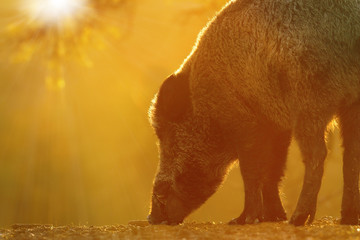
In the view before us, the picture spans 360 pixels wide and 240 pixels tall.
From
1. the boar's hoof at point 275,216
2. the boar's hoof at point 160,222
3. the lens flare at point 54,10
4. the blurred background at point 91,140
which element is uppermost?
the blurred background at point 91,140

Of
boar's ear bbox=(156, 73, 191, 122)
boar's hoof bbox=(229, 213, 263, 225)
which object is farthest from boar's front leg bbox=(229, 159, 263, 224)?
boar's ear bbox=(156, 73, 191, 122)

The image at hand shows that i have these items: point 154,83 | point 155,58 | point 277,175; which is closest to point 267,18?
point 277,175

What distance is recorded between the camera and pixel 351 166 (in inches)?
280

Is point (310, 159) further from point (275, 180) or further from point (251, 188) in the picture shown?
point (275, 180)

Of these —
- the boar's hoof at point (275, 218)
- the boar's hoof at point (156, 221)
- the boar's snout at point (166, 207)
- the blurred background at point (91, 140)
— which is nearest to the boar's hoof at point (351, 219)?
the boar's hoof at point (275, 218)

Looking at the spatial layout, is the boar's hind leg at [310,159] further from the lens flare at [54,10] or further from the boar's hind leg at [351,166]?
the lens flare at [54,10]

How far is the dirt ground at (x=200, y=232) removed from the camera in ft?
20.0

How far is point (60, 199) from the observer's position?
96.4ft

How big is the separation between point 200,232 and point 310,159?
4.28 feet

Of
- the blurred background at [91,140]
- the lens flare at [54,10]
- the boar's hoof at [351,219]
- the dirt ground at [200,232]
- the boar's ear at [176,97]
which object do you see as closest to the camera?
the dirt ground at [200,232]

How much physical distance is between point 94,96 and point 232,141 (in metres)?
26.5

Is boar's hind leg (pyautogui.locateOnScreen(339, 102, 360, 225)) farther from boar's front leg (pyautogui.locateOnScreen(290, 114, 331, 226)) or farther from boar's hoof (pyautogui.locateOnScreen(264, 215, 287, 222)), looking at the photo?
boar's hoof (pyautogui.locateOnScreen(264, 215, 287, 222))

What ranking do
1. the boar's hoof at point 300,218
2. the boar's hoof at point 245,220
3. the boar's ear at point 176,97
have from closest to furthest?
1. the boar's hoof at point 300,218
2. the boar's hoof at point 245,220
3. the boar's ear at point 176,97

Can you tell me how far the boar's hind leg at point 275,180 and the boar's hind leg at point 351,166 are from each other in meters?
0.96
